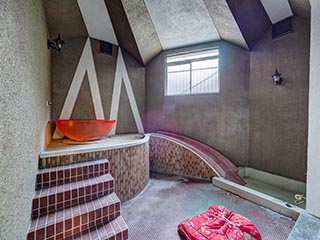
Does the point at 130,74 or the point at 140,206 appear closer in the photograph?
the point at 140,206

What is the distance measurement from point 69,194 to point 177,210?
1.41 metres

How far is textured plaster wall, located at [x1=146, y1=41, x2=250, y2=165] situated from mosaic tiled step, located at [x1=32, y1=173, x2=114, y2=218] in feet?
8.81

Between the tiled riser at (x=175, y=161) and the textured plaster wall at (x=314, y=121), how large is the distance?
165 cm

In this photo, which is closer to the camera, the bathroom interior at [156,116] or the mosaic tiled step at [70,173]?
the bathroom interior at [156,116]

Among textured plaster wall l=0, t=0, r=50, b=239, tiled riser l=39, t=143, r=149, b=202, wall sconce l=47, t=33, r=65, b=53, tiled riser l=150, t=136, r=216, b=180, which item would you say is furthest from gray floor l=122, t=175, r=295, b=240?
wall sconce l=47, t=33, r=65, b=53

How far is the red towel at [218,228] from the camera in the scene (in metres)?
1.74

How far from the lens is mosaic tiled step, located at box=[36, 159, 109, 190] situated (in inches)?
74.8

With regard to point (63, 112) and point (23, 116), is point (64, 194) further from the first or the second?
point (63, 112)

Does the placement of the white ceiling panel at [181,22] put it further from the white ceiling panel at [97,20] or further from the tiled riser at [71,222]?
the tiled riser at [71,222]

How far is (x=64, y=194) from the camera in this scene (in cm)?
181

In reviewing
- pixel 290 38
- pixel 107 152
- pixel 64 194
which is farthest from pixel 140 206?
pixel 290 38

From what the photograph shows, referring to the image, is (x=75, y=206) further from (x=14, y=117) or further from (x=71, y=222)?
(x=14, y=117)

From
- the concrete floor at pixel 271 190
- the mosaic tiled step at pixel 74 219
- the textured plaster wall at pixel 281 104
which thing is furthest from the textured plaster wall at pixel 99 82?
the concrete floor at pixel 271 190

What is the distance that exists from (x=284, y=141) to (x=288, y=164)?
0.42 metres
